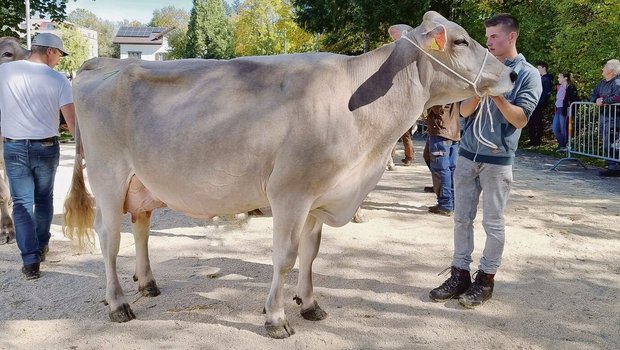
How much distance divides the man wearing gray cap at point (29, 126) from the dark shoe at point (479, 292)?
3.94m

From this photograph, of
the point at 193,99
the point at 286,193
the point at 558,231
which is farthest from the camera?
the point at 558,231

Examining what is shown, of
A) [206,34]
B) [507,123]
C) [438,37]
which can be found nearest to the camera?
[438,37]

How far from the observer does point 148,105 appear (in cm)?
423

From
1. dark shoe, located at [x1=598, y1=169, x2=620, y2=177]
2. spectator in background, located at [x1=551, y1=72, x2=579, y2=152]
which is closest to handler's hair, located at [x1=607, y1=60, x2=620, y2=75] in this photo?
dark shoe, located at [x1=598, y1=169, x2=620, y2=177]

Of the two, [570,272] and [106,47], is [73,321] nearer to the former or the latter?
[570,272]

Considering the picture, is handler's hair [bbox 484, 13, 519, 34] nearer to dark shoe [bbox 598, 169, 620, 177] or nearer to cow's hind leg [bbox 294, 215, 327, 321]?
cow's hind leg [bbox 294, 215, 327, 321]

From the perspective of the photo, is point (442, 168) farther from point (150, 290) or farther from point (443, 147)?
point (150, 290)

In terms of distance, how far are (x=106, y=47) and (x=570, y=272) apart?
11574cm

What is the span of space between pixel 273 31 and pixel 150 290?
36.7m

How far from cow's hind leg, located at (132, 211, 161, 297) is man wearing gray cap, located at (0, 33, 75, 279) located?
1197 millimetres

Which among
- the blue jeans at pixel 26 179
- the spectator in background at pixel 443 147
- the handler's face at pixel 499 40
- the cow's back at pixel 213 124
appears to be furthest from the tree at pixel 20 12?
the handler's face at pixel 499 40

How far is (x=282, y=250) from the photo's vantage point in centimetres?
399

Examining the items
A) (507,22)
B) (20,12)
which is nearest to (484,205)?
(507,22)

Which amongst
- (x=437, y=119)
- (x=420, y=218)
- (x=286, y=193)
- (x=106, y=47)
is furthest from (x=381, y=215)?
(x=106, y=47)
